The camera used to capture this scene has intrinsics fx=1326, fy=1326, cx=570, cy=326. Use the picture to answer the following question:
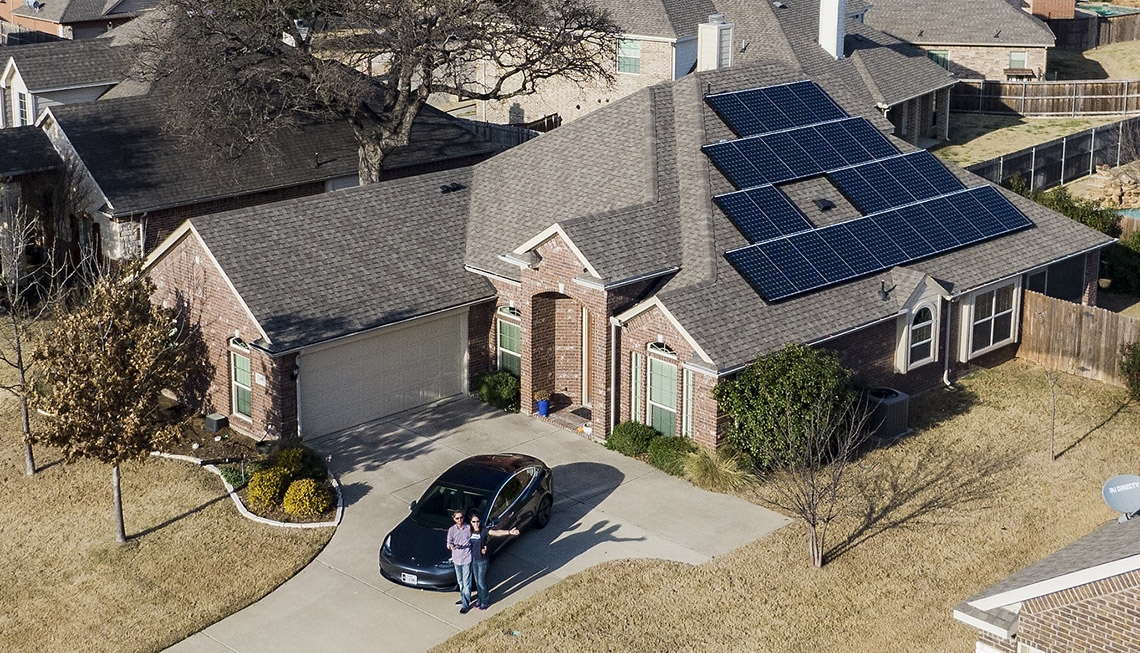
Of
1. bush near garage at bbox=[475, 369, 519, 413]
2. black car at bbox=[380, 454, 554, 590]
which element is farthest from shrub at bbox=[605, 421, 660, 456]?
black car at bbox=[380, 454, 554, 590]

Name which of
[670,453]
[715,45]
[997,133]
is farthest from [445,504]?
[997,133]

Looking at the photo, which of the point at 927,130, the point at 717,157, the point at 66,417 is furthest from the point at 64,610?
the point at 927,130

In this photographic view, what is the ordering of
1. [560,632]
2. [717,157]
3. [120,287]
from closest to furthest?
[560,632] < [120,287] < [717,157]

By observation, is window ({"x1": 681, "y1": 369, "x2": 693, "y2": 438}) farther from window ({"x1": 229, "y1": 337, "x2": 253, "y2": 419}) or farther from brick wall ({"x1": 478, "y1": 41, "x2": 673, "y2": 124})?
brick wall ({"x1": 478, "y1": 41, "x2": 673, "y2": 124})

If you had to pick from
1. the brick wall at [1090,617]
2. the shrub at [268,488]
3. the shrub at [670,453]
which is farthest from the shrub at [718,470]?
the brick wall at [1090,617]

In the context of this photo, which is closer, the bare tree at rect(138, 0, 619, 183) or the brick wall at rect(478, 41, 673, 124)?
the bare tree at rect(138, 0, 619, 183)

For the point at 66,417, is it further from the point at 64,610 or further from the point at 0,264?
the point at 0,264
